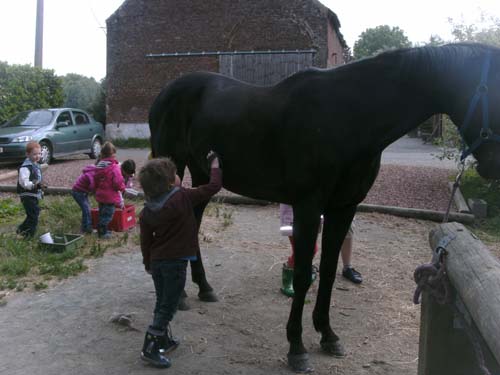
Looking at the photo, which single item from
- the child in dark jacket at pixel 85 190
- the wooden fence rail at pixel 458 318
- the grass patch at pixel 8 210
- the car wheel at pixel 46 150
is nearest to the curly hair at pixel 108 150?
the child in dark jacket at pixel 85 190

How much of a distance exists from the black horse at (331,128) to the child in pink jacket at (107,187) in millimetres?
2732

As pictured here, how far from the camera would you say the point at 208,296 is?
4195 mm

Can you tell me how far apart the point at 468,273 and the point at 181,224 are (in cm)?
169

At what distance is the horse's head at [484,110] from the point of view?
2.55 m

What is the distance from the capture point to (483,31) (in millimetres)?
9617

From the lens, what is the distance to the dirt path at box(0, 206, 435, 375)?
312cm

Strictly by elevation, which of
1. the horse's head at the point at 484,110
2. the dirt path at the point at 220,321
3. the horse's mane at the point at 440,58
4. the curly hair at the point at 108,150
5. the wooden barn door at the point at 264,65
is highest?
the wooden barn door at the point at 264,65

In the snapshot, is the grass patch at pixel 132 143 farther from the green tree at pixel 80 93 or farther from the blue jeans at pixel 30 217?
the green tree at pixel 80 93

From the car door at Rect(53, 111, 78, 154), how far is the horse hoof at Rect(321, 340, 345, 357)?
11231mm

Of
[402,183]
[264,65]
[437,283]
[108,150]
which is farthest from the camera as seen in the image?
[264,65]

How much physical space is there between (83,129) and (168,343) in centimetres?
1191

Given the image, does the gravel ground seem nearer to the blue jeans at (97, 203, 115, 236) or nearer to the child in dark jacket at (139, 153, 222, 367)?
the blue jeans at (97, 203, 115, 236)

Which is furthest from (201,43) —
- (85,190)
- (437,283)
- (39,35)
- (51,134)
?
(437,283)

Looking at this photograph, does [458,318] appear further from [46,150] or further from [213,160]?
[46,150]
